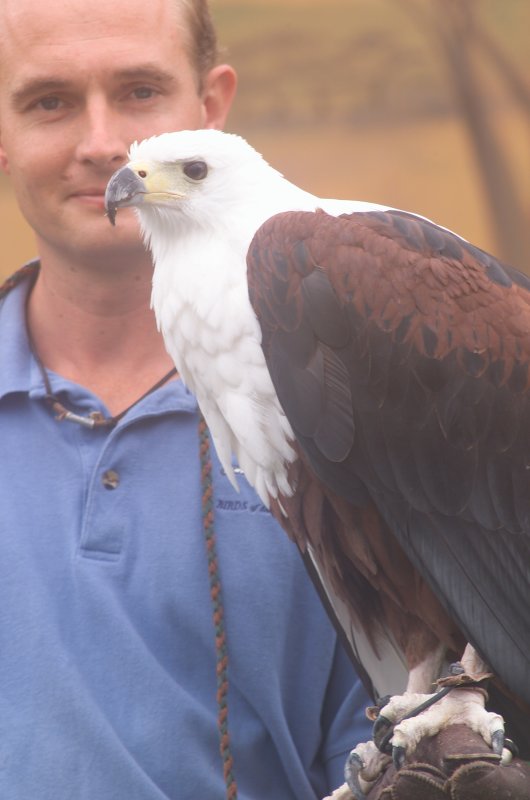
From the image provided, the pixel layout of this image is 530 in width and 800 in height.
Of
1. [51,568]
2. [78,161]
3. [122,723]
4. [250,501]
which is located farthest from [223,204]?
[122,723]

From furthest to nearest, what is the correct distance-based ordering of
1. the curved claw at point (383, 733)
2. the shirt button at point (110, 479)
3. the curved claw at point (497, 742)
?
the shirt button at point (110, 479) < the curved claw at point (383, 733) < the curved claw at point (497, 742)

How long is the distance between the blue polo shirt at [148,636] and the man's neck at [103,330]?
0.18 meters

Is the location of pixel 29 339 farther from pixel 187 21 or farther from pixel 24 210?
pixel 187 21

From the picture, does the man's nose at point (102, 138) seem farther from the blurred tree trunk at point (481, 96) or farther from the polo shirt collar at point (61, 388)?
the blurred tree trunk at point (481, 96)

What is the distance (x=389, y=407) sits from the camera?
6.89 ft

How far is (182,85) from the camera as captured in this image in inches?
101

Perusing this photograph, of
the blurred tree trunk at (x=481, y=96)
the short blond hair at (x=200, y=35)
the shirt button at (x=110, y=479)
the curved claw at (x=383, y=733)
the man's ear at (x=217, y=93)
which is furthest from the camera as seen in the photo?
the blurred tree trunk at (x=481, y=96)

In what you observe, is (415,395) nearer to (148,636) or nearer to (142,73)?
(148,636)

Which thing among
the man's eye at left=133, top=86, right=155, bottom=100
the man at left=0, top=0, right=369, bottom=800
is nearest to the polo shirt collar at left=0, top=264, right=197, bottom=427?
the man at left=0, top=0, right=369, bottom=800

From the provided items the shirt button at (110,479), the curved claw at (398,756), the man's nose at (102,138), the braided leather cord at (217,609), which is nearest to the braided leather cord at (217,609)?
the braided leather cord at (217,609)

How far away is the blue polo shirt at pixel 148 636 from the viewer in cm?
232

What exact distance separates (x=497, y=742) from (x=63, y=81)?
142cm

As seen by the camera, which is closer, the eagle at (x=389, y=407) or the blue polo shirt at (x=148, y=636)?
the eagle at (x=389, y=407)

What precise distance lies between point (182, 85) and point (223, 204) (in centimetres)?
41
